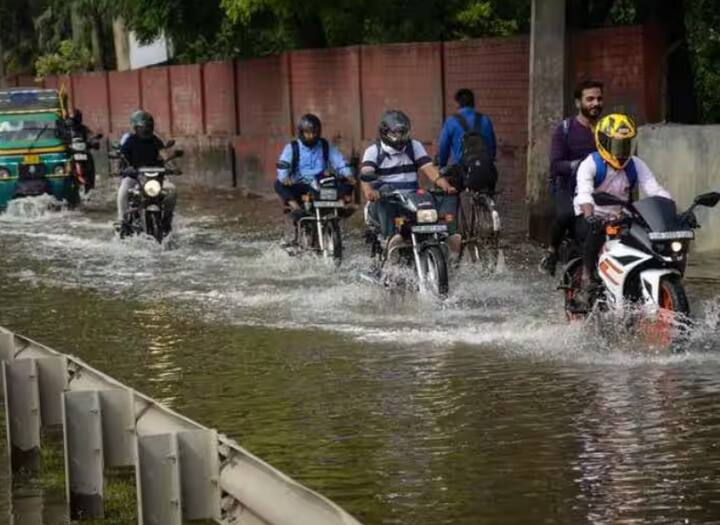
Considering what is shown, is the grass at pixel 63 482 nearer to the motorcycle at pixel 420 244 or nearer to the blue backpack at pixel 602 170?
the blue backpack at pixel 602 170

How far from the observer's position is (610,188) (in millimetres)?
11734

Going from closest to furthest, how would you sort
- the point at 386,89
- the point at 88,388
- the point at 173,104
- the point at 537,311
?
the point at 88,388 → the point at 537,311 → the point at 386,89 → the point at 173,104

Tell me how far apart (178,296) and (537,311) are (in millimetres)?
3598

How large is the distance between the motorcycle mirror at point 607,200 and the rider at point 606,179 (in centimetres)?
4

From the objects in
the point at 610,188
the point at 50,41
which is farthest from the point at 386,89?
the point at 50,41

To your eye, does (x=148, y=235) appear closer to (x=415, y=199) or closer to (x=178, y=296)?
(x=178, y=296)

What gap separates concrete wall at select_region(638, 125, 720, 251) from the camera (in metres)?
16.7

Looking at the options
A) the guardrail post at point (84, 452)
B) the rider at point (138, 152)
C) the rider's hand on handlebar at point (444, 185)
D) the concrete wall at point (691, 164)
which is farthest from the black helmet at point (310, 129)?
the guardrail post at point (84, 452)

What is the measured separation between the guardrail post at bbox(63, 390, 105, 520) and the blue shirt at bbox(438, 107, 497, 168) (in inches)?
380

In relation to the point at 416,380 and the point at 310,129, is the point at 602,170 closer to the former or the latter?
the point at 416,380

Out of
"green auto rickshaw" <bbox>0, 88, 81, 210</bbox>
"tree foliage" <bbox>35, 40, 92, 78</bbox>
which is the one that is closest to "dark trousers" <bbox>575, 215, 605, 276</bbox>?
"green auto rickshaw" <bbox>0, 88, 81, 210</bbox>

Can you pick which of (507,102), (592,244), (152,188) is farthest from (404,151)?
(507,102)

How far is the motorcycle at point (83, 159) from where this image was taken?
2859 cm

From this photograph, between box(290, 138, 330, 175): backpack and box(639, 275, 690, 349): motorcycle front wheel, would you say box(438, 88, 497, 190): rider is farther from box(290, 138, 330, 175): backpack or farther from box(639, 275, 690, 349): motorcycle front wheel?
box(639, 275, 690, 349): motorcycle front wheel
